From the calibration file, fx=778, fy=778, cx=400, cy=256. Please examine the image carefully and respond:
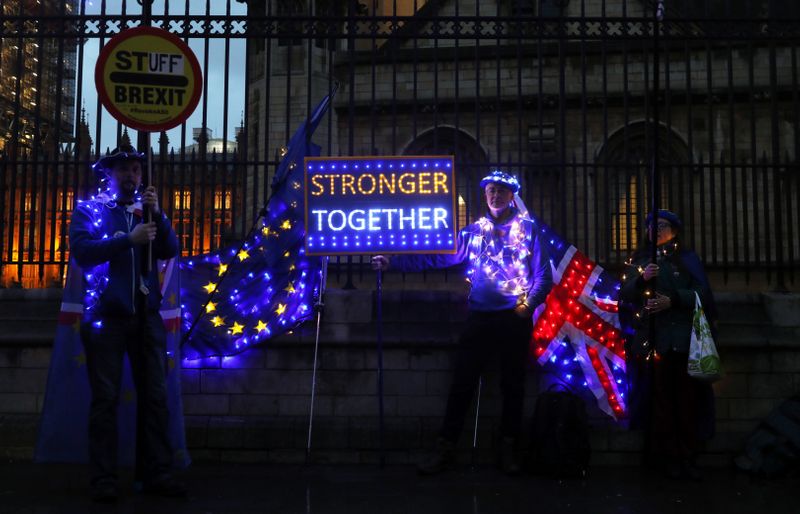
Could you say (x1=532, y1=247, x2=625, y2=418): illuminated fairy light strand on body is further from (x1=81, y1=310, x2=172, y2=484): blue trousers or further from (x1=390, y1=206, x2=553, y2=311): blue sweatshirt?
(x1=81, y1=310, x2=172, y2=484): blue trousers

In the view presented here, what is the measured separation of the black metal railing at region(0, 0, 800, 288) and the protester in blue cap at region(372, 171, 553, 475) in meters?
1.08

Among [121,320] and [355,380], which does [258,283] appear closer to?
[355,380]

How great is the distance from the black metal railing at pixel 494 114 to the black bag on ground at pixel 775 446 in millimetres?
1578

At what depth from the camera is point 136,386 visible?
17.9 ft

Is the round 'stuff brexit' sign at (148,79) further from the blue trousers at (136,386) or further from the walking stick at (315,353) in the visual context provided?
the walking stick at (315,353)

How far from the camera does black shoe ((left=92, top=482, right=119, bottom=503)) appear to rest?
522 cm

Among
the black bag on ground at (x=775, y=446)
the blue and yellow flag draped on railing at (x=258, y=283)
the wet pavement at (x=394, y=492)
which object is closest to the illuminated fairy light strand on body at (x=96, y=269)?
the wet pavement at (x=394, y=492)

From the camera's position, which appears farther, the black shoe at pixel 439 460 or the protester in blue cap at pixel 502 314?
the protester in blue cap at pixel 502 314

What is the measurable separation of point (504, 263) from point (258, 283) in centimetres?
234

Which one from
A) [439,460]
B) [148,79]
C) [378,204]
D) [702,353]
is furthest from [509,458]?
[148,79]

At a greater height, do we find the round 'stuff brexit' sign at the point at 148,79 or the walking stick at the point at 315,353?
the round 'stuff brexit' sign at the point at 148,79

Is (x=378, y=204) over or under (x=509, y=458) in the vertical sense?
over

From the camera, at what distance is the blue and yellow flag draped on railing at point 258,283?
7.16 m

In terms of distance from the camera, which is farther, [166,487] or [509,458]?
[509,458]
